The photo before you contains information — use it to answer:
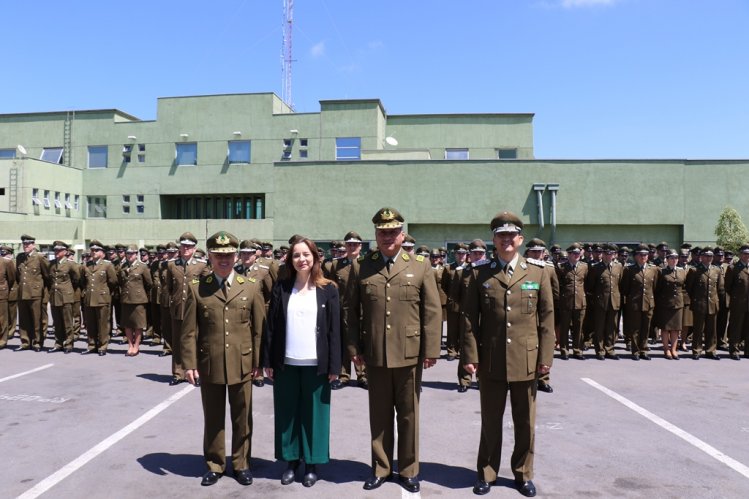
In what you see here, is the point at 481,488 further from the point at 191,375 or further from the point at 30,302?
the point at 30,302

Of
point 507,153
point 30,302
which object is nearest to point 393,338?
point 30,302

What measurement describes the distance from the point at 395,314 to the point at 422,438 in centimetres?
184

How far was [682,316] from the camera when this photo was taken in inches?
430

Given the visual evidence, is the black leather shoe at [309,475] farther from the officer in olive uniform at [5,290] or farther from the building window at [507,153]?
the building window at [507,153]

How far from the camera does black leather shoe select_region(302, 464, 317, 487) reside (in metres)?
4.46

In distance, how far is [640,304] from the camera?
10.5 meters

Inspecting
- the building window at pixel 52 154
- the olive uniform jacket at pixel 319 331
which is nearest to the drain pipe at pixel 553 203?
the olive uniform jacket at pixel 319 331

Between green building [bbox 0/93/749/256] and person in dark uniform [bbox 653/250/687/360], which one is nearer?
person in dark uniform [bbox 653/250/687/360]

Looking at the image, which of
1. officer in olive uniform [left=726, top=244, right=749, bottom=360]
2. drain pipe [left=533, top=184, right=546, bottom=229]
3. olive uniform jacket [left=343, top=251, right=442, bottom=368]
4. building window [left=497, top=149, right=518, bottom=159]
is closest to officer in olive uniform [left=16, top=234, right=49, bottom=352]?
olive uniform jacket [left=343, top=251, right=442, bottom=368]

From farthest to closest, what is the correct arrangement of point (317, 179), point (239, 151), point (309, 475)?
point (239, 151)
point (317, 179)
point (309, 475)

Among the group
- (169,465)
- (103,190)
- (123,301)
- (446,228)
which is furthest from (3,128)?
(169,465)

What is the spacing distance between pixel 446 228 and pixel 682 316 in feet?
49.5

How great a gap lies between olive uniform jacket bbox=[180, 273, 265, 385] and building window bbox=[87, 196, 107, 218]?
34.1 metres

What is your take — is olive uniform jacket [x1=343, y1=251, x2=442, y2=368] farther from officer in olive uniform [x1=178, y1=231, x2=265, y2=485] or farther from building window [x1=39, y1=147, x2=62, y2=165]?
building window [x1=39, y1=147, x2=62, y2=165]
